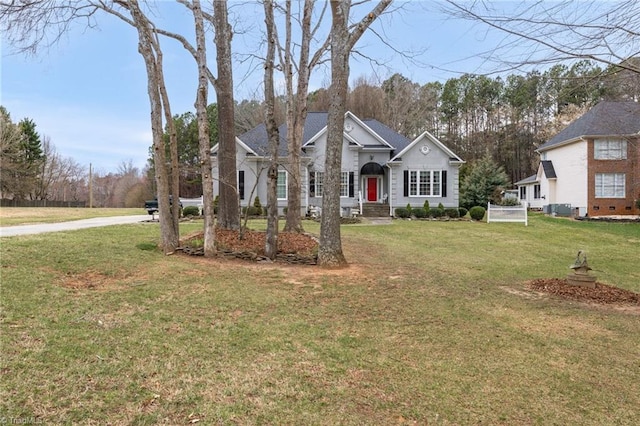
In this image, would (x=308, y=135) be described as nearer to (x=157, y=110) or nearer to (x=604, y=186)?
(x=157, y=110)

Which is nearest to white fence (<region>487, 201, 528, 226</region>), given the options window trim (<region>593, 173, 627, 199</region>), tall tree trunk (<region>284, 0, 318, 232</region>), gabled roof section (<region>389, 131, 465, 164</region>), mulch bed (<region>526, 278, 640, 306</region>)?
gabled roof section (<region>389, 131, 465, 164</region>)

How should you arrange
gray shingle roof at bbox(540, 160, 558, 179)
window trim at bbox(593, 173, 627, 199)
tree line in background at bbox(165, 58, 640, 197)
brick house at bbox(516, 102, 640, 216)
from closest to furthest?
brick house at bbox(516, 102, 640, 216)
window trim at bbox(593, 173, 627, 199)
gray shingle roof at bbox(540, 160, 558, 179)
tree line in background at bbox(165, 58, 640, 197)

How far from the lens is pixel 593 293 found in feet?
22.1

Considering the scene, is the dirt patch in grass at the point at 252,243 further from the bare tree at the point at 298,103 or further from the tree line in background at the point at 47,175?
the tree line in background at the point at 47,175

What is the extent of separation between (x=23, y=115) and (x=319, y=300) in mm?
48957

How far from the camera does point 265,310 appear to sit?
4.90 m

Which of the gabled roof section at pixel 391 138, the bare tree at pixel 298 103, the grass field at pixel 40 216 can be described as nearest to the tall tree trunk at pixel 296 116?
the bare tree at pixel 298 103

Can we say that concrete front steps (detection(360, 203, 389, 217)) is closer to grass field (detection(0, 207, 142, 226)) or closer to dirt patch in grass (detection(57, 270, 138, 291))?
grass field (detection(0, 207, 142, 226))

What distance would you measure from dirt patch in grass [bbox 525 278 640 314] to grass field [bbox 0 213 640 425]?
14.7 inches

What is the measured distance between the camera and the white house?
22141mm

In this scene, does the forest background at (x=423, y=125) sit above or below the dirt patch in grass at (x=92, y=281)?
above

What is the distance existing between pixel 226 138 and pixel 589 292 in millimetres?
9204

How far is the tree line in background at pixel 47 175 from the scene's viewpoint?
36709mm

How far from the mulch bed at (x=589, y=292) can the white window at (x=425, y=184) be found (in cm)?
1579
